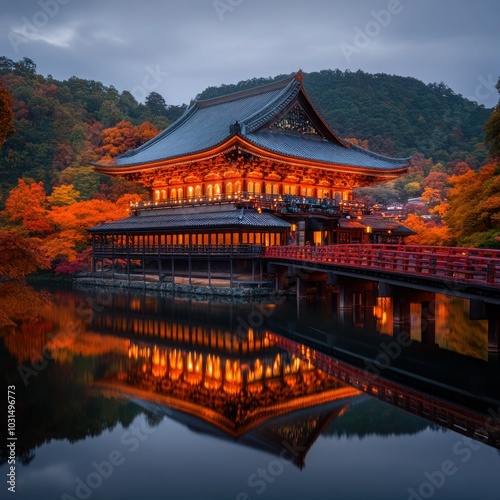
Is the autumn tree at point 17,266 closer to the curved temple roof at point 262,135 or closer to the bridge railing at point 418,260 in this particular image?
the bridge railing at point 418,260

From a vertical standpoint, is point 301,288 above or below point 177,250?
below

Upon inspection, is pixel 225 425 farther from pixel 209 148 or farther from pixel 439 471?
pixel 209 148

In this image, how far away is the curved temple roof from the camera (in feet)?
146

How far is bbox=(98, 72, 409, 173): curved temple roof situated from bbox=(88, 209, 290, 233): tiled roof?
14.2 ft

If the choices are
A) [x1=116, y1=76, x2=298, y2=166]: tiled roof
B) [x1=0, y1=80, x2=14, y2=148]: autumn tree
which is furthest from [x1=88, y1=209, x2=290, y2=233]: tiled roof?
[x1=0, y1=80, x2=14, y2=148]: autumn tree

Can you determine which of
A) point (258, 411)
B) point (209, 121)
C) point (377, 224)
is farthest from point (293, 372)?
point (209, 121)

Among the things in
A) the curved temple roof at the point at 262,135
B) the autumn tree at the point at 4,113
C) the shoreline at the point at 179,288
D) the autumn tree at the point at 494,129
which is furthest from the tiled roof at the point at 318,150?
the autumn tree at the point at 4,113

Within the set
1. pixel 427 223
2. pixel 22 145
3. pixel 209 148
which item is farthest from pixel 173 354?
pixel 22 145

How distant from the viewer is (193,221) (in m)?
41.9

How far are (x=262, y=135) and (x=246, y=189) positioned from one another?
183 inches

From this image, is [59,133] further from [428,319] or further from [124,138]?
[428,319]

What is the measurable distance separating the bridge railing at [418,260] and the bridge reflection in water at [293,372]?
2406mm

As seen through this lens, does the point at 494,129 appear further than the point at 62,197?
No

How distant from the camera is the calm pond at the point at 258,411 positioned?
38.7 ft
